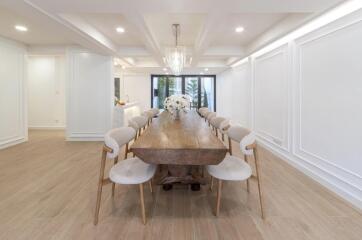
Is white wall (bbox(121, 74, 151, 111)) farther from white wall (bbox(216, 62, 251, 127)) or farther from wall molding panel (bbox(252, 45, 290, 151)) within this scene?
wall molding panel (bbox(252, 45, 290, 151))

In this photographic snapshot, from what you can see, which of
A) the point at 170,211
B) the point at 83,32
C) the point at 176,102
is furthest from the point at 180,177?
the point at 83,32

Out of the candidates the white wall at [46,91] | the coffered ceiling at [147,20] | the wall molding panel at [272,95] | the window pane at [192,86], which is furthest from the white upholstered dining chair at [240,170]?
the window pane at [192,86]

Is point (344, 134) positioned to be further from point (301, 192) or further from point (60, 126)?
point (60, 126)

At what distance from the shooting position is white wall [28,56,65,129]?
301 inches

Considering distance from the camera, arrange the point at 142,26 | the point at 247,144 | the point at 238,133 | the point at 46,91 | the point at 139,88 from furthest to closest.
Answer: the point at 139,88 < the point at 46,91 < the point at 142,26 < the point at 238,133 < the point at 247,144

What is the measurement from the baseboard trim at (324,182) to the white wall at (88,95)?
4255 mm

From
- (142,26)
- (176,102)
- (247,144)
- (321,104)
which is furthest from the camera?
(176,102)

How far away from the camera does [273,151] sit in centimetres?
472

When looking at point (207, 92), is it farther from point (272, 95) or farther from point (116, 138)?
point (116, 138)

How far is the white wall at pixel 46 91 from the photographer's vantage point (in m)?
7.66

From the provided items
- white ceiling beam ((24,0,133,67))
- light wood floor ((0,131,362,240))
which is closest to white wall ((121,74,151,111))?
white ceiling beam ((24,0,133,67))

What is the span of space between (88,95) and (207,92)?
673 centimetres

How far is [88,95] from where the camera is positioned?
5.99m

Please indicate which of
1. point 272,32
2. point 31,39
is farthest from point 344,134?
point 31,39
